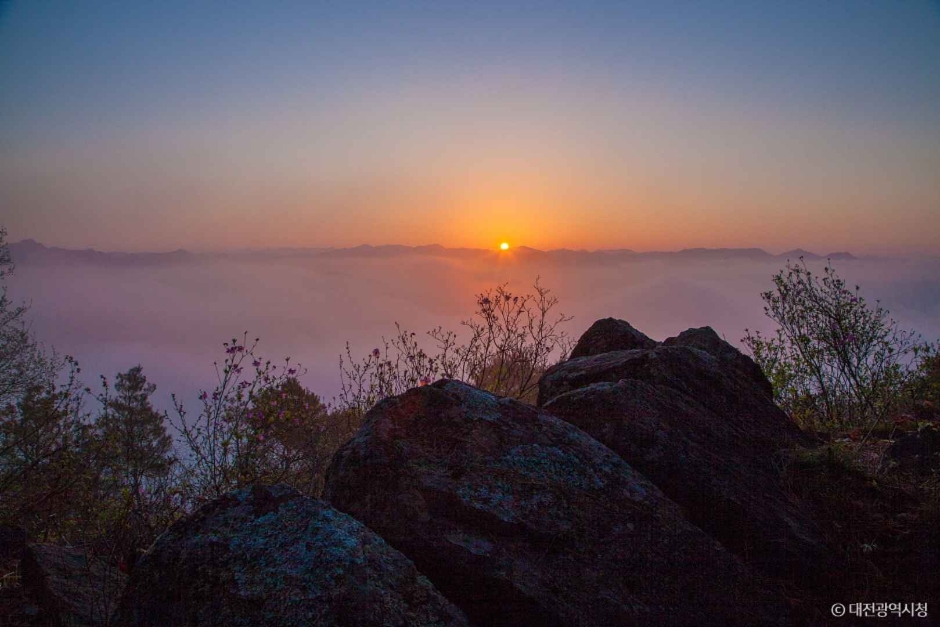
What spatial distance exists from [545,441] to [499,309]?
6.94 m

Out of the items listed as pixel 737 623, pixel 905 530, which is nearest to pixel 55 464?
pixel 737 623

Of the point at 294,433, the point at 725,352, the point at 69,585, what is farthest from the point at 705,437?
the point at 294,433

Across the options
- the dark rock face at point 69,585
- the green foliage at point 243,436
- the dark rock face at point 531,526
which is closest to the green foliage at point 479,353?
the green foliage at point 243,436

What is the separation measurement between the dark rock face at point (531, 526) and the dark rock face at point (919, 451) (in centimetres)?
377

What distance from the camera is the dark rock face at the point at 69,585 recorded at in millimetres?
4141

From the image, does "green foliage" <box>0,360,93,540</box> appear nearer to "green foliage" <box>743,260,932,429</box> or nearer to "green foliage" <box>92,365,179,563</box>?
"green foliage" <box>92,365,179,563</box>

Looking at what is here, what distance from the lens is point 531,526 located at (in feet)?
13.1

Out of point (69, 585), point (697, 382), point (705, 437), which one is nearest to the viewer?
point (69, 585)

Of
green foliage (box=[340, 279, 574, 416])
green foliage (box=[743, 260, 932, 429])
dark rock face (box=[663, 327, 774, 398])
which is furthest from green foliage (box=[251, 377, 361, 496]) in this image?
green foliage (box=[743, 260, 932, 429])

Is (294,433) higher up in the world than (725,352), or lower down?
lower down

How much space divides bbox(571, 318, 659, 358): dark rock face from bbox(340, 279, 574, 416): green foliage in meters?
2.71

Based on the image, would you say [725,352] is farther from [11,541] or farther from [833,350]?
[11,541]

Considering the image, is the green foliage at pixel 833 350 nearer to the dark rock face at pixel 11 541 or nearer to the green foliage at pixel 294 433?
the green foliage at pixel 294 433

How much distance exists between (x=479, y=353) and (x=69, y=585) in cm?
802
